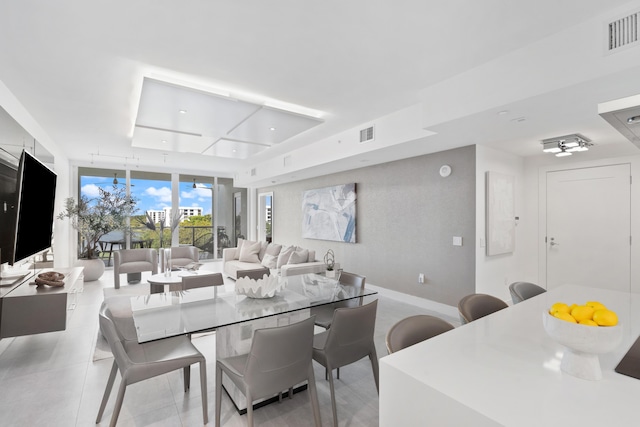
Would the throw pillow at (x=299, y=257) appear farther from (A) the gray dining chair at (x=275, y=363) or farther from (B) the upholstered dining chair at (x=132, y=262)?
(A) the gray dining chair at (x=275, y=363)

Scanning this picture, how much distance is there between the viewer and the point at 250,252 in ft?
22.5

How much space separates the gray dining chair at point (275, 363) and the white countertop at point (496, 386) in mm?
630

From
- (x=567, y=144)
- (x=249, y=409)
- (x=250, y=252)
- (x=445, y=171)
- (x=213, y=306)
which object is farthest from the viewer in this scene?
(x=250, y=252)

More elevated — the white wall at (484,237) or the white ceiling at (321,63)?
the white ceiling at (321,63)

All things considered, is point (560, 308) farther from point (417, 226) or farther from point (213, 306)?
point (417, 226)

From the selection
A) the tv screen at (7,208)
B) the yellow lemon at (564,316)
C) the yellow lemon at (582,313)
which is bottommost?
the yellow lemon at (564,316)

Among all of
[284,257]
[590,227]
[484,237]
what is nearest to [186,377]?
[284,257]

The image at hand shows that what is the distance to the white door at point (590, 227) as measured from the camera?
4.37 metres

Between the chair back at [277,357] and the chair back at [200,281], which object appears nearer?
the chair back at [277,357]

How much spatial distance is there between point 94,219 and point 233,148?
11.6 feet

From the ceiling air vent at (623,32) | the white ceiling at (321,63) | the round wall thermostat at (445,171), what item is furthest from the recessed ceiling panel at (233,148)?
the ceiling air vent at (623,32)

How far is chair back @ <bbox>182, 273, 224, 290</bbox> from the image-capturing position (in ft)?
10.8

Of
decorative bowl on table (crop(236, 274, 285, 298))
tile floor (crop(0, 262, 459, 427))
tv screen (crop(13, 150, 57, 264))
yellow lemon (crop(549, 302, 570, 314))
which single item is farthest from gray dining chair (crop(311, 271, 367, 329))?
tv screen (crop(13, 150, 57, 264))

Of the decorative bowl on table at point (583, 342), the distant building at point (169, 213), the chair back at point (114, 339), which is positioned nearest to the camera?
the decorative bowl on table at point (583, 342)
